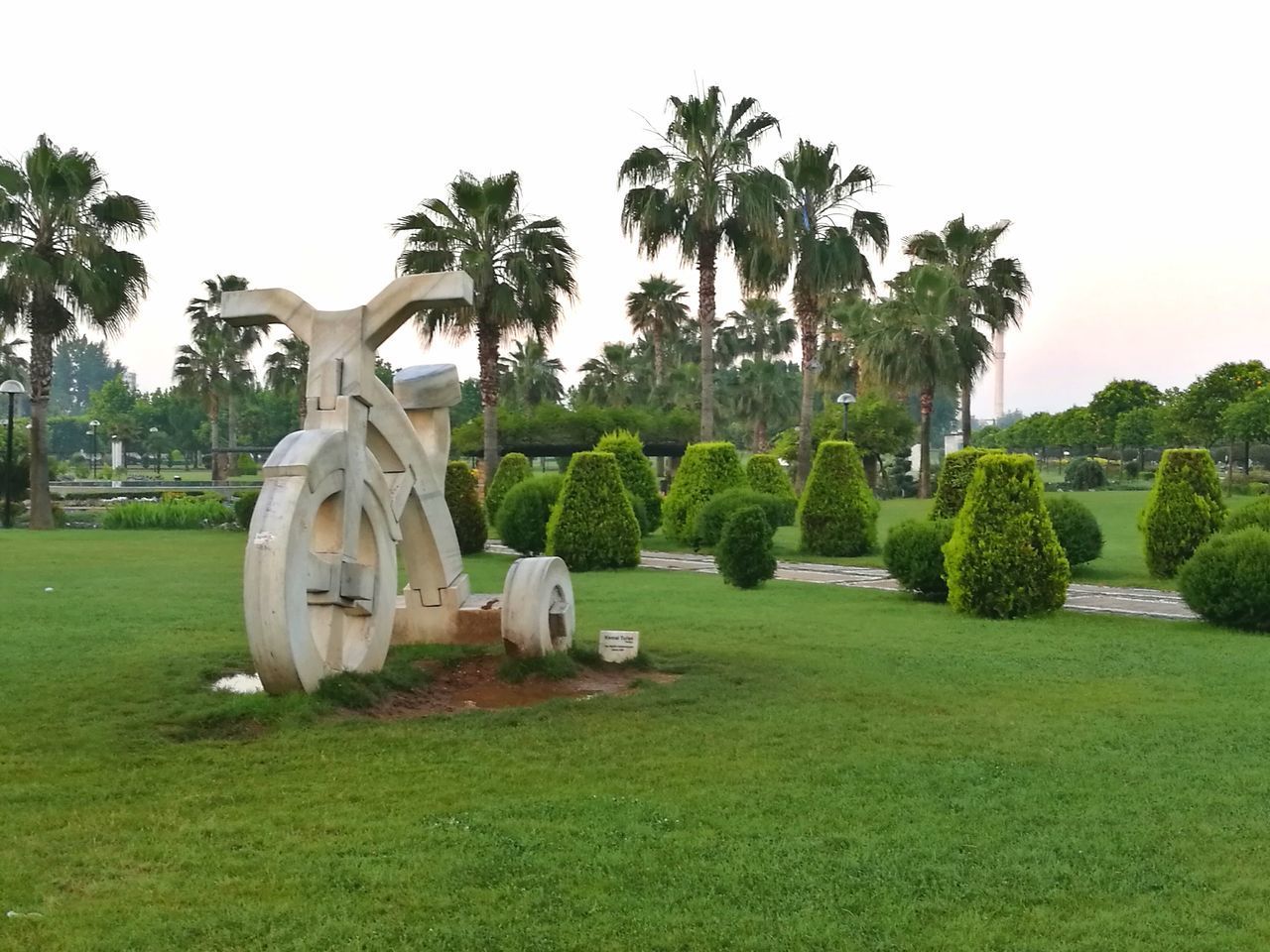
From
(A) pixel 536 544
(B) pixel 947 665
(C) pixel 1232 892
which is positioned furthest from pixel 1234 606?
(A) pixel 536 544

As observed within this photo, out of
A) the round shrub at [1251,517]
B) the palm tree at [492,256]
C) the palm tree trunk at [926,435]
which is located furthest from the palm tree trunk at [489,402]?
the round shrub at [1251,517]

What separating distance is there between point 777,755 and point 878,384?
32551 mm

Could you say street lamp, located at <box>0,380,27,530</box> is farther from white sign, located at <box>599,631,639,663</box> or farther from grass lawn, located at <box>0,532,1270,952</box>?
white sign, located at <box>599,631,639,663</box>

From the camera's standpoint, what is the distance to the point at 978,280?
3672cm

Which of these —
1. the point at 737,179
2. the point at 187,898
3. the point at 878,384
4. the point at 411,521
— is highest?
the point at 737,179

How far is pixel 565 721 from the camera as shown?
6672 mm

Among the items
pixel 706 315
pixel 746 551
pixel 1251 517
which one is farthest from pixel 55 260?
pixel 1251 517

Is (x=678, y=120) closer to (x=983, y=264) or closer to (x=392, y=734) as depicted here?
(x=983, y=264)

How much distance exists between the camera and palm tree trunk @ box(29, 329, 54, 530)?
2572cm

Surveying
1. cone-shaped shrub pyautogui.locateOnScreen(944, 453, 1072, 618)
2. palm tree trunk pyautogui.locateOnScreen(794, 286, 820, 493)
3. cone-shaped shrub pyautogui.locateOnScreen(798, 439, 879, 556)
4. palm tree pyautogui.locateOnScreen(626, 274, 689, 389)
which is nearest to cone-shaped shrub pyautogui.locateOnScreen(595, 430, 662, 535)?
cone-shaped shrub pyautogui.locateOnScreen(798, 439, 879, 556)

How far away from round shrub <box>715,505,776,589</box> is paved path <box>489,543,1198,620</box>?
135 cm

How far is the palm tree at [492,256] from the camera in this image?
79.9ft

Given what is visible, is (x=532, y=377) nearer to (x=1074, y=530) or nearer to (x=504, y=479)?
(x=504, y=479)

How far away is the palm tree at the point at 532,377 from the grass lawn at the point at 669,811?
163 feet
